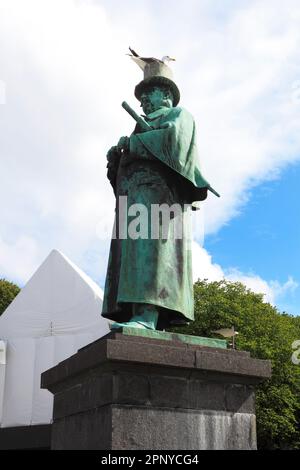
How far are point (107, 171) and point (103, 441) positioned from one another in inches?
131

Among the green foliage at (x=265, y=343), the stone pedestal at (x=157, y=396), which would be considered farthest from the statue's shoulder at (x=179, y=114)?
the green foliage at (x=265, y=343)

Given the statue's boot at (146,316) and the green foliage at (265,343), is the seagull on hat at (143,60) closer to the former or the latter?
the statue's boot at (146,316)

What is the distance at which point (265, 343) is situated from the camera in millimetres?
26359

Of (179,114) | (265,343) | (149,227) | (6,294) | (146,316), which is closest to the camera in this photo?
(146,316)

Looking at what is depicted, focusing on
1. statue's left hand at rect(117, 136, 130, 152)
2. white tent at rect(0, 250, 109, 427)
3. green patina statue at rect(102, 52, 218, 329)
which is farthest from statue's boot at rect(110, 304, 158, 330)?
white tent at rect(0, 250, 109, 427)

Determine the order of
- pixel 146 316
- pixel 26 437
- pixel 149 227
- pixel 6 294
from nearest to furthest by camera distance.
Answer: pixel 146 316 → pixel 149 227 → pixel 26 437 → pixel 6 294

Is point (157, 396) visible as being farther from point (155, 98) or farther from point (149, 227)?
point (155, 98)

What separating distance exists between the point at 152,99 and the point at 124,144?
0.81 m

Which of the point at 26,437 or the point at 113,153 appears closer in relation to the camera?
the point at 113,153

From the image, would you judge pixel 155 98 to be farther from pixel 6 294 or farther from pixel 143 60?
pixel 6 294

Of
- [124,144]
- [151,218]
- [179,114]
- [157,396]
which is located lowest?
[157,396]

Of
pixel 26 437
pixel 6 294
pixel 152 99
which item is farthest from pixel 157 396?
pixel 6 294

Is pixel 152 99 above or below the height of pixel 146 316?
above

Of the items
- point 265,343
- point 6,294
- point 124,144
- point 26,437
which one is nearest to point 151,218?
point 124,144
